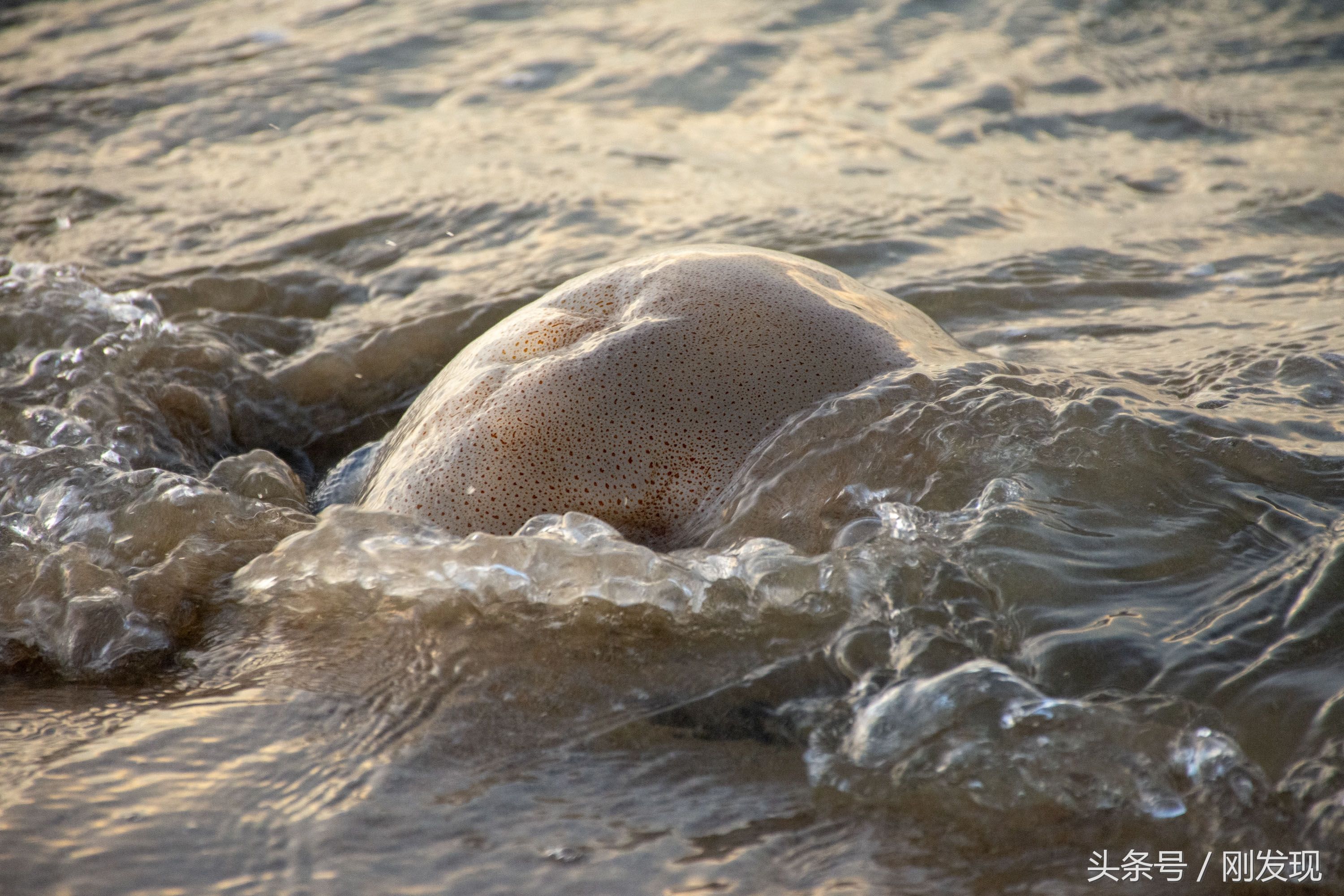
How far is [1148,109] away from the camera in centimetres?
533

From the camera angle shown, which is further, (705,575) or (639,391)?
(639,391)

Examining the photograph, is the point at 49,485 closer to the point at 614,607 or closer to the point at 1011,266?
the point at 614,607

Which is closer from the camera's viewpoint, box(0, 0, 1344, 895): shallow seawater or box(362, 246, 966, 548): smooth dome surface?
box(0, 0, 1344, 895): shallow seawater

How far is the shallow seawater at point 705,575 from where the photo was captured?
5.37 feet

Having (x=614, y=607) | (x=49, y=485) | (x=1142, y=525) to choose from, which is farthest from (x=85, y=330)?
(x=1142, y=525)

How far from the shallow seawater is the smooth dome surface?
0.10m

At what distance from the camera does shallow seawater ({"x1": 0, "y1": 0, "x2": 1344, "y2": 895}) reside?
5.37 ft

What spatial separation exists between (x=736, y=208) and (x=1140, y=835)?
3.29 metres

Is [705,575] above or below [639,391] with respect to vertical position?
below

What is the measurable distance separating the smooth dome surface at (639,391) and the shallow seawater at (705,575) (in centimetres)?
10

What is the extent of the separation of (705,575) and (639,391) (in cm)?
50

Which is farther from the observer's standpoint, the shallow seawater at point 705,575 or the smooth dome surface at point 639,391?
the smooth dome surface at point 639,391

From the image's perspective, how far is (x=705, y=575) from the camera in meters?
2.11

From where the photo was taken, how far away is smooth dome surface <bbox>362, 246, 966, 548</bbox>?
2.32m
